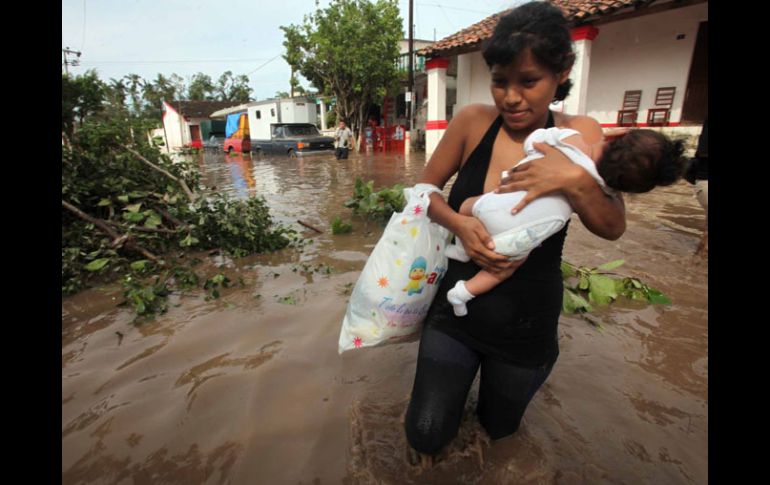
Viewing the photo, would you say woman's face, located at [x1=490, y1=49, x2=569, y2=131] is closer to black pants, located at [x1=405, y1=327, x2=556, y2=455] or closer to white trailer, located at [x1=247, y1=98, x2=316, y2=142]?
black pants, located at [x1=405, y1=327, x2=556, y2=455]

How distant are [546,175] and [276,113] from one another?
26.4m

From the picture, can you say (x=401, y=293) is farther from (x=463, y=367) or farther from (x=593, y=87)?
(x=593, y=87)

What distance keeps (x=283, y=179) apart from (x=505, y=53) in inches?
430

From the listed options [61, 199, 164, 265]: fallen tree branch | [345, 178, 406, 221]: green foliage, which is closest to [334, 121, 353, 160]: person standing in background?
[345, 178, 406, 221]: green foliage

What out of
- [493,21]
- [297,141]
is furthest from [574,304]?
[297,141]

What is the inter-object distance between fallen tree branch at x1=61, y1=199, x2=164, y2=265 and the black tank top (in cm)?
356

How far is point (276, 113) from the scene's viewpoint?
25.4 meters

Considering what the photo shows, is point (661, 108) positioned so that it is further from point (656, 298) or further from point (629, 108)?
point (656, 298)

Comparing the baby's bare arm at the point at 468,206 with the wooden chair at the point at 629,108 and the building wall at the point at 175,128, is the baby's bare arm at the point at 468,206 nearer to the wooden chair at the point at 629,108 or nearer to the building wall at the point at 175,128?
the wooden chair at the point at 629,108

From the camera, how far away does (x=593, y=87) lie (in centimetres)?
1102

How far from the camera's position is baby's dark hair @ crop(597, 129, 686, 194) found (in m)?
1.21

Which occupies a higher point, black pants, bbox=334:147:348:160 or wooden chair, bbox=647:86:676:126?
wooden chair, bbox=647:86:676:126

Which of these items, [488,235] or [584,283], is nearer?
[488,235]
